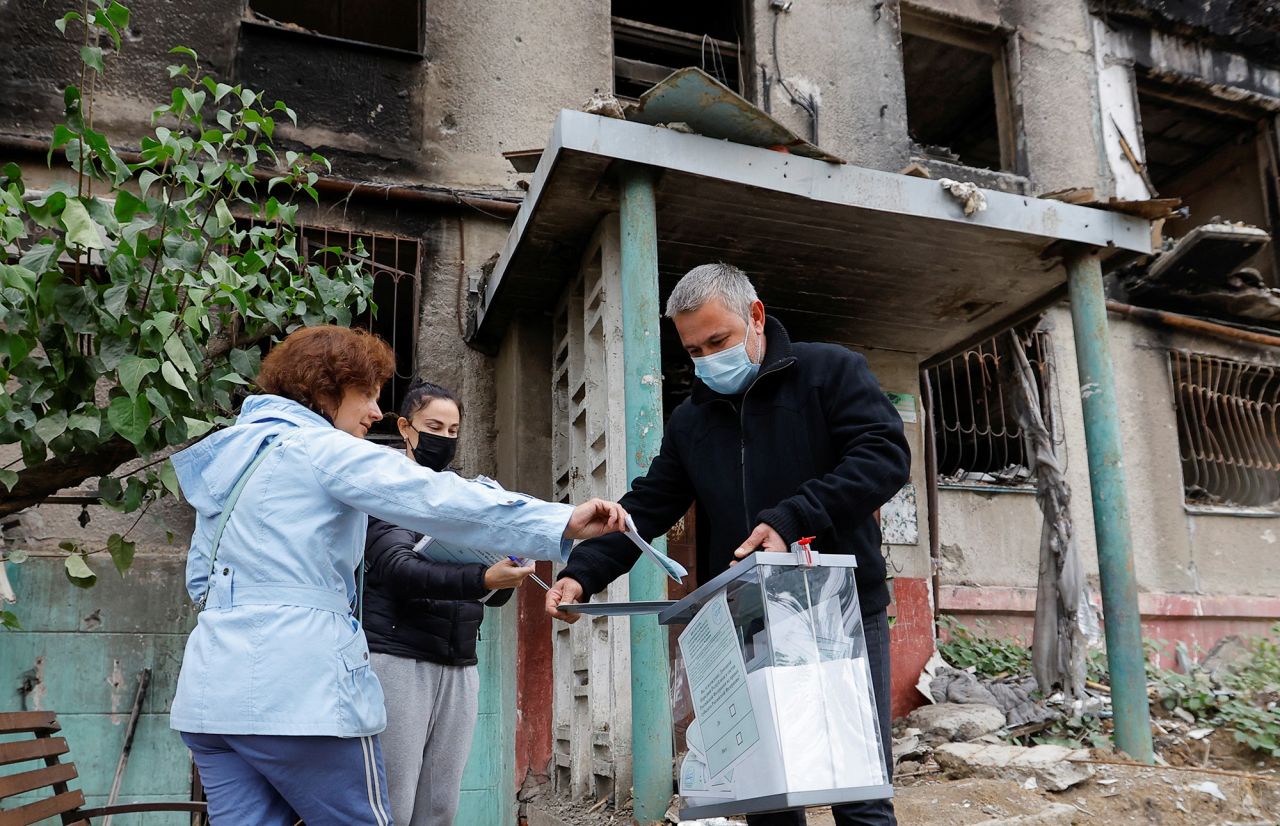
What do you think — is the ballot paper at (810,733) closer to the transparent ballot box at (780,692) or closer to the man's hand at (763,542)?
the transparent ballot box at (780,692)

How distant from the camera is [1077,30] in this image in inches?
352

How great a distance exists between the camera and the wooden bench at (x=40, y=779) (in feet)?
8.61

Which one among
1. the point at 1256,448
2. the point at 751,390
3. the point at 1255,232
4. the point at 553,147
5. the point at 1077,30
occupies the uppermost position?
the point at 1077,30

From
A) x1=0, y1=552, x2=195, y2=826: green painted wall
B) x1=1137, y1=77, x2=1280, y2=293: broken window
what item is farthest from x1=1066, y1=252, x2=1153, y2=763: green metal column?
x1=0, y1=552, x2=195, y2=826: green painted wall

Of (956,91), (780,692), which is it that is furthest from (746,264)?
(956,91)

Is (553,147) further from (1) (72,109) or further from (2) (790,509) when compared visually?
(2) (790,509)

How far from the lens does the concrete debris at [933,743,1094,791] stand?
433 centimetres

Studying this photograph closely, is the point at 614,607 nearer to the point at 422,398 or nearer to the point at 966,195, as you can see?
the point at 422,398

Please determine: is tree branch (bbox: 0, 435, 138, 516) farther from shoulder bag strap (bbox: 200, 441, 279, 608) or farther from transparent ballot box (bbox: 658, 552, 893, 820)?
transparent ballot box (bbox: 658, 552, 893, 820)

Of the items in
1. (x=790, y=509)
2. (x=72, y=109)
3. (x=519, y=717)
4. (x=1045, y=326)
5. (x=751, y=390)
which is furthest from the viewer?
(x=1045, y=326)

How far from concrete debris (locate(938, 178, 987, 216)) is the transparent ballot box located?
312cm

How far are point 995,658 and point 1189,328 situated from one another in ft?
12.7

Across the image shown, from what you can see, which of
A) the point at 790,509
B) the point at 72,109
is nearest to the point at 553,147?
the point at 72,109

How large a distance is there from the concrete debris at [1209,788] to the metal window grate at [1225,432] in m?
4.86
